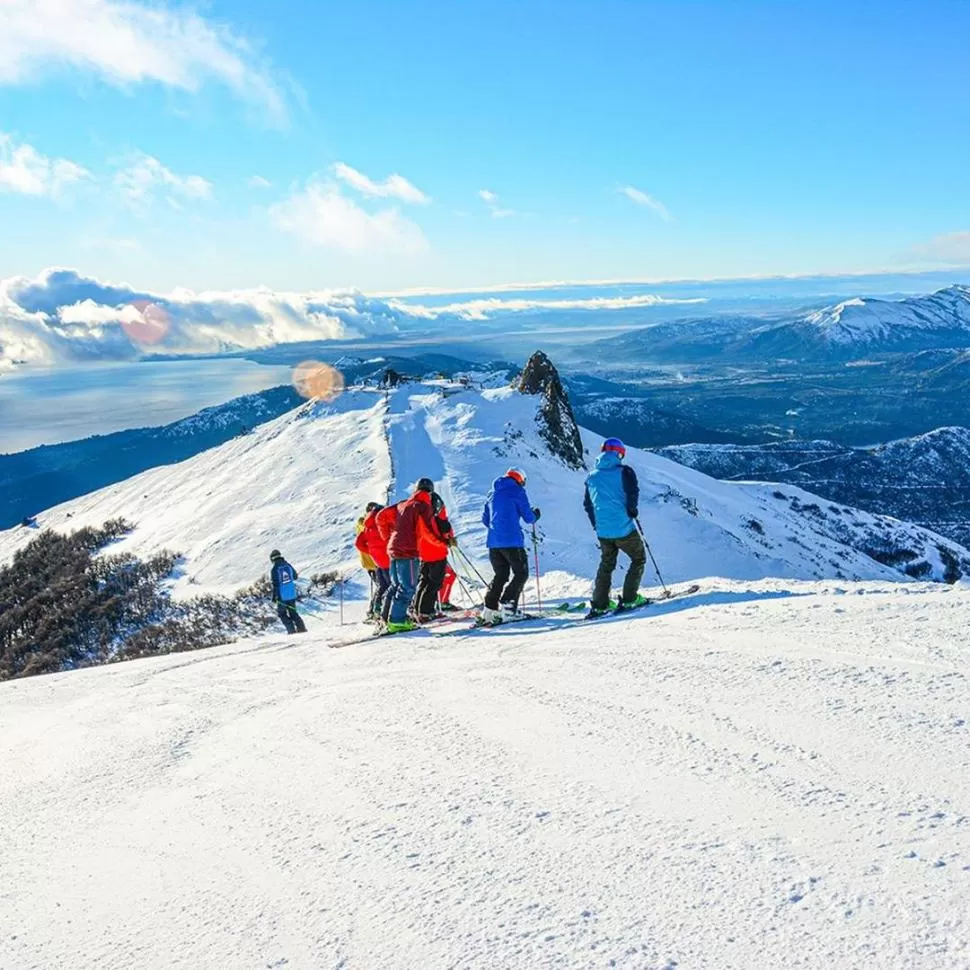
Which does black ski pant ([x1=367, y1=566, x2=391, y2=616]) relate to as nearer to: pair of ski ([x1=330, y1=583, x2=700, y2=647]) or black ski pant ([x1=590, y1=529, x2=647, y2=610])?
pair of ski ([x1=330, y1=583, x2=700, y2=647])

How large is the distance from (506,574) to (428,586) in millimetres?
1425

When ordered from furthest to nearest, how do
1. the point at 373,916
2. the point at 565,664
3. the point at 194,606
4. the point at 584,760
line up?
the point at 194,606
the point at 565,664
the point at 584,760
the point at 373,916

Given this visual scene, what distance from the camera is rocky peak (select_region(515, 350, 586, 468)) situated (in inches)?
1754

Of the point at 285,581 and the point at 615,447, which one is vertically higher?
the point at 615,447

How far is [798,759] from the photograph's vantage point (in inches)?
191

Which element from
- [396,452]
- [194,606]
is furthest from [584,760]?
[396,452]

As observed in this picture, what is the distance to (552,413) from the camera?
47719 mm

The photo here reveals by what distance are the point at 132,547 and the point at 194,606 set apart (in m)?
13.2

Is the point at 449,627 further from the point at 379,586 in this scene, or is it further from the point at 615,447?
the point at 615,447

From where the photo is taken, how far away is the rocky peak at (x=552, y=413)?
146 ft

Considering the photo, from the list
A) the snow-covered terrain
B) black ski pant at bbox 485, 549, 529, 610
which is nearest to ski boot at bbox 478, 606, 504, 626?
black ski pant at bbox 485, 549, 529, 610

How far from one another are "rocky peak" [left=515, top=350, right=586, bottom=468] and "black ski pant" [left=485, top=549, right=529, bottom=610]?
29881mm

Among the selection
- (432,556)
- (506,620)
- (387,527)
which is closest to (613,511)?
(506,620)

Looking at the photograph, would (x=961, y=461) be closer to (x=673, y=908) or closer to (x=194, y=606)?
(x=194, y=606)
